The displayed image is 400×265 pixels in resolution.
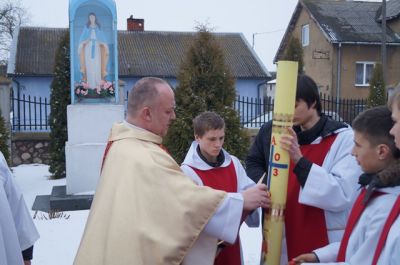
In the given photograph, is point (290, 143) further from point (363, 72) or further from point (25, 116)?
point (363, 72)

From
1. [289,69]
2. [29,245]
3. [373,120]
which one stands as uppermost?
[289,69]

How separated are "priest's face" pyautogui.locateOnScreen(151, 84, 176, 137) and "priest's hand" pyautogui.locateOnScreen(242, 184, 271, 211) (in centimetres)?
53

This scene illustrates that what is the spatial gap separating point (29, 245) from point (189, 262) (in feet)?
4.41

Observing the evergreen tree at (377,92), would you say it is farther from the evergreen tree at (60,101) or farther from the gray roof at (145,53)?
the gray roof at (145,53)

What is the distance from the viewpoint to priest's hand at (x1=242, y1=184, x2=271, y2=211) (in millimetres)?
2221

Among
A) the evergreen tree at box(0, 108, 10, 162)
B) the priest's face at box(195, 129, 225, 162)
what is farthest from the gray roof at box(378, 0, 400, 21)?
the priest's face at box(195, 129, 225, 162)

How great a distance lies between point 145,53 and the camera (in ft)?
81.0

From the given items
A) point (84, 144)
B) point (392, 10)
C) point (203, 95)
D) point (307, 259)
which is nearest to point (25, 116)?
point (84, 144)

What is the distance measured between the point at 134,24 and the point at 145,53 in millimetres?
2846

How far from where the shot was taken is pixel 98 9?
27.1 feet

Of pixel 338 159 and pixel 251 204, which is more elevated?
pixel 338 159

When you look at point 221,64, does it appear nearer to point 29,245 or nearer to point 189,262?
point 29,245

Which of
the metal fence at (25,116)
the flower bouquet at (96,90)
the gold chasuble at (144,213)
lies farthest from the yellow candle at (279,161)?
the metal fence at (25,116)

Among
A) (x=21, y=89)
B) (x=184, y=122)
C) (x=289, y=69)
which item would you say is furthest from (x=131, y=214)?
(x=21, y=89)
